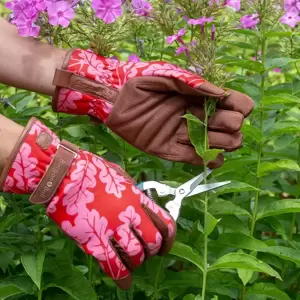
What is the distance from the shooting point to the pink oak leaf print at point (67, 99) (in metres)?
2.08

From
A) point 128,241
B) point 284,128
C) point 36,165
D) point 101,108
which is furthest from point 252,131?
point 36,165

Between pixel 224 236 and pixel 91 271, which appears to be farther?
pixel 91 271

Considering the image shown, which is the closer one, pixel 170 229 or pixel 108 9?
pixel 170 229

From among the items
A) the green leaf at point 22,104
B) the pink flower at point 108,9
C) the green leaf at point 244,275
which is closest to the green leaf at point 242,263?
the green leaf at point 244,275

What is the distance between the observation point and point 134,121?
203 cm

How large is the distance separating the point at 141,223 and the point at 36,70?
0.57m

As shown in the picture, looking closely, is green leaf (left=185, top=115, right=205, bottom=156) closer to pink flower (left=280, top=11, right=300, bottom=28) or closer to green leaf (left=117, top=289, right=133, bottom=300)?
pink flower (left=280, top=11, right=300, bottom=28)

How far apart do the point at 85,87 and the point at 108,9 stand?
21 centimetres

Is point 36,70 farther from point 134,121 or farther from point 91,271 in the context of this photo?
point 91,271

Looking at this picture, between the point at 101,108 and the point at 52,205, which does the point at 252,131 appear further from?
the point at 52,205

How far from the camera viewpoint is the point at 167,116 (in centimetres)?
205

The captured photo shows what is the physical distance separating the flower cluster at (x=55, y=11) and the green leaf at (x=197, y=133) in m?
0.34

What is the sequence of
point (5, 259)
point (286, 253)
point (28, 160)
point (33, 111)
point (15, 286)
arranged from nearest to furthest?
point (28, 160), point (15, 286), point (286, 253), point (5, 259), point (33, 111)

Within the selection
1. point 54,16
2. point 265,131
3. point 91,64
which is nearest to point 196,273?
point 265,131
